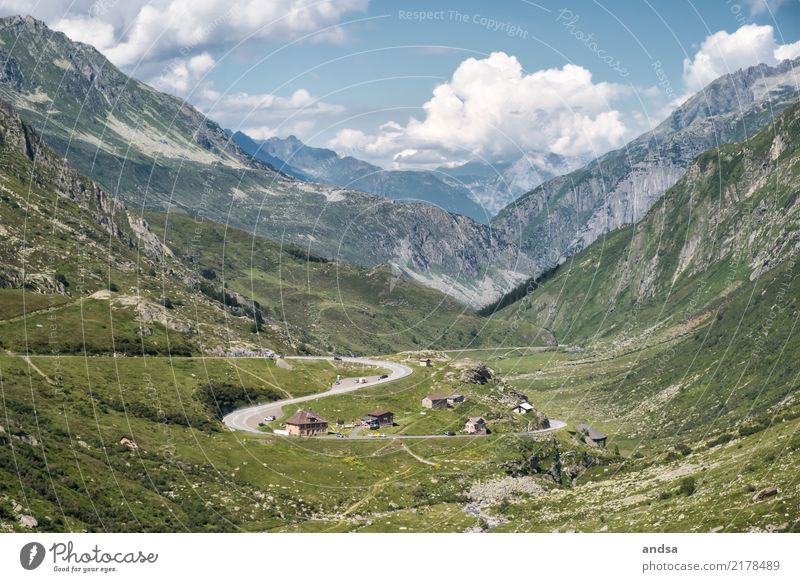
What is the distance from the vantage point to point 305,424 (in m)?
170

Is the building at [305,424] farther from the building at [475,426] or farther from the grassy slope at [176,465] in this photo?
the building at [475,426]

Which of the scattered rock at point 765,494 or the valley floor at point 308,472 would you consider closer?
the scattered rock at point 765,494

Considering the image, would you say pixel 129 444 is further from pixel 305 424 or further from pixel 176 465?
pixel 305 424

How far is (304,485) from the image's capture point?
13788 cm

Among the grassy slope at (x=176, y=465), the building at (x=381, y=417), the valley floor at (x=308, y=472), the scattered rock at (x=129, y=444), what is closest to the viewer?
the valley floor at (x=308, y=472)

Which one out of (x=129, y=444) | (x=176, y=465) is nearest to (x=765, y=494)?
(x=176, y=465)

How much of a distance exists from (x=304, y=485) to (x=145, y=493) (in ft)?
97.7

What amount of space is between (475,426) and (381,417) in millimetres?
21076

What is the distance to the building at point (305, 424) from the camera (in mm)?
167750

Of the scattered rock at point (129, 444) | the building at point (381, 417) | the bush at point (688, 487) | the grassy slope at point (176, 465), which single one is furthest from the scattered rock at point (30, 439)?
the bush at point (688, 487)

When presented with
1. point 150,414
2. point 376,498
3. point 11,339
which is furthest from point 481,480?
point 11,339
